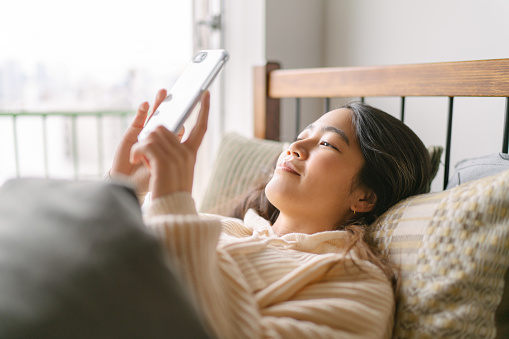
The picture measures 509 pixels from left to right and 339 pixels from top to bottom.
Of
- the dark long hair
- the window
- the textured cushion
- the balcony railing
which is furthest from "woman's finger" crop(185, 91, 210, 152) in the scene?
the balcony railing

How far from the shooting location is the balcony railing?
113 inches

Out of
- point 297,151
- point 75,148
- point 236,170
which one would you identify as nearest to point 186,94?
point 297,151

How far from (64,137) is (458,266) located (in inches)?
112

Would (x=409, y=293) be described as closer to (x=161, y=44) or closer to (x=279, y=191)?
(x=279, y=191)

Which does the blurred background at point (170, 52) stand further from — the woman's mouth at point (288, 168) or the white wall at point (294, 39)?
the woman's mouth at point (288, 168)

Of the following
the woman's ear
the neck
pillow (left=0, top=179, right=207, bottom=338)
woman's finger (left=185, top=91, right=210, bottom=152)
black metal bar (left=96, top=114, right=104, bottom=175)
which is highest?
woman's finger (left=185, top=91, right=210, bottom=152)

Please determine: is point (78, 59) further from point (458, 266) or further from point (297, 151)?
point (458, 266)

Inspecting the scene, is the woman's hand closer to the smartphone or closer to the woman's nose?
the smartphone

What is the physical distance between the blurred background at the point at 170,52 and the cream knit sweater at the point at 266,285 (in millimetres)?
1043

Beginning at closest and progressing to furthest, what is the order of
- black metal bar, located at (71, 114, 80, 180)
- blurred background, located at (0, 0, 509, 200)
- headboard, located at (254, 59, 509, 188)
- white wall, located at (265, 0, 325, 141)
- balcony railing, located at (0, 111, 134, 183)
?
headboard, located at (254, 59, 509, 188)
blurred background, located at (0, 0, 509, 200)
white wall, located at (265, 0, 325, 141)
balcony railing, located at (0, 111, 134, 183)
black metal bar, located at (71, 114, 80, 180)

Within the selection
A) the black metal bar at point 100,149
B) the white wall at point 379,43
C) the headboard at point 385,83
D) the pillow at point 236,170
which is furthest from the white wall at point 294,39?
the black metal bar at point 100,149

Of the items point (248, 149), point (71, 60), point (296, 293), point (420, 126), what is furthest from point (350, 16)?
point (296, 293)

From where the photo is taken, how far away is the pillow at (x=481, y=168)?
3.42ft

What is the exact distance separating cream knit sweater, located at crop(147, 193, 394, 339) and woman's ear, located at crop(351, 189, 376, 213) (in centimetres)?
25
